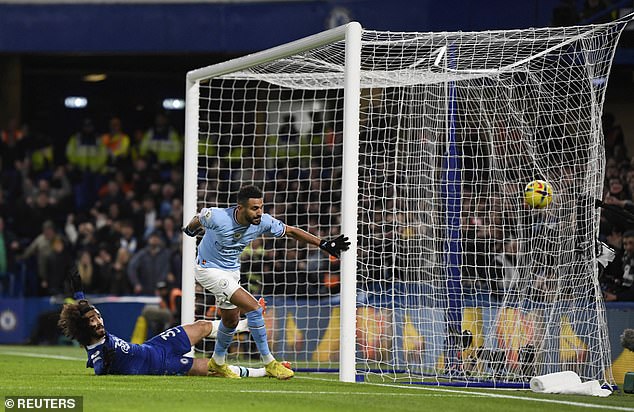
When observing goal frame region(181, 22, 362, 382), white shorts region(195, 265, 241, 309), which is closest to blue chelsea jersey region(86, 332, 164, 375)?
white shorts region(195, 265, 241, 309)

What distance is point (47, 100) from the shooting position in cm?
2805

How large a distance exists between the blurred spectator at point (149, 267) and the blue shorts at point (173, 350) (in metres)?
8.46

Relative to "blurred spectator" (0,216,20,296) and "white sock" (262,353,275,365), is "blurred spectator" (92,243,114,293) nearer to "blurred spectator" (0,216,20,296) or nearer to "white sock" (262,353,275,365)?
"blurred spectator" (0,216,20,296)

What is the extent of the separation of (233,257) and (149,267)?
8.79 metres

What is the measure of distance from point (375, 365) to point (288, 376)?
2308 mm

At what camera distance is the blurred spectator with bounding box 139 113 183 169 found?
2505 cm

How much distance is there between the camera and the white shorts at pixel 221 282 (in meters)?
11.5

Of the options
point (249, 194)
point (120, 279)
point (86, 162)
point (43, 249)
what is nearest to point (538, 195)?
point (249, 194)

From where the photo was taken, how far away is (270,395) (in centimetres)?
927

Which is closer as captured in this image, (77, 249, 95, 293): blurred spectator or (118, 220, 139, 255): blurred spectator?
(77, 249, 95, 293): blurred spectator

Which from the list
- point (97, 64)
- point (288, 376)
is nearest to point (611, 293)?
point (288, 376)

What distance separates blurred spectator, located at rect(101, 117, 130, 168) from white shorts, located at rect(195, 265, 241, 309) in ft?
44.0

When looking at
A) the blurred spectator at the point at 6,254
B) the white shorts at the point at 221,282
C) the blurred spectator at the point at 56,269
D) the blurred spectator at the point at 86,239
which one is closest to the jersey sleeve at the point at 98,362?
the white shorts at the point at 221,282

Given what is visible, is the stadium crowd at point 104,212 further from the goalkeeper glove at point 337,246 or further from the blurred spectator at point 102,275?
the goalkeeper glove at point 337,246
